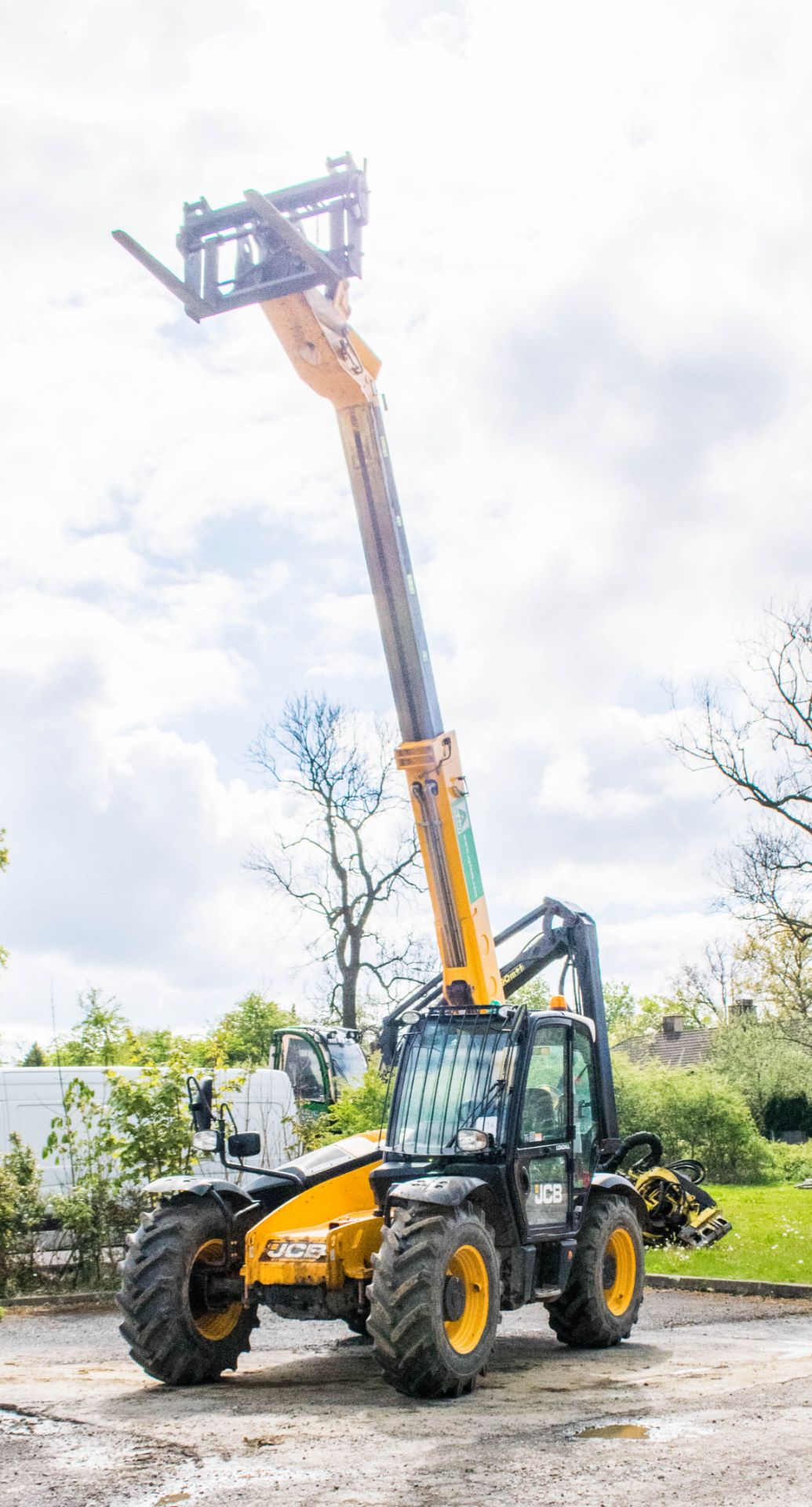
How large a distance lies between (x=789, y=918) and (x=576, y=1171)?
20030 millimetres

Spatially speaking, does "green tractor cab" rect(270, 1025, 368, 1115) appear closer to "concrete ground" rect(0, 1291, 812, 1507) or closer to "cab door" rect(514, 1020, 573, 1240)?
"concrete ground" rect(0, 1291, 812, 1507)

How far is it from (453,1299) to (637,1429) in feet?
4.65

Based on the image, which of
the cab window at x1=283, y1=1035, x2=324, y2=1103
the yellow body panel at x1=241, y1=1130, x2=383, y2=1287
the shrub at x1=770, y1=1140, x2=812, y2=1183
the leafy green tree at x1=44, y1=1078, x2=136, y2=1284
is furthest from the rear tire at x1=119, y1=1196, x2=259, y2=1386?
the shrub at x1=770, y1=1140, x2=812, y2=1183

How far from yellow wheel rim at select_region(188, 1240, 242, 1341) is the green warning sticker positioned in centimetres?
341

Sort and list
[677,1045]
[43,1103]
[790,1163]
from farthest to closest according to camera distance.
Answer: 1. [677,1045]
2. [790,1163]
3. [43,1103]

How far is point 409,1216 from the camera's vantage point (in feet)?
27.9

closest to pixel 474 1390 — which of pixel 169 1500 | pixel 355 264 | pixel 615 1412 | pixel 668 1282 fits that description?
A: pixel 615 1412

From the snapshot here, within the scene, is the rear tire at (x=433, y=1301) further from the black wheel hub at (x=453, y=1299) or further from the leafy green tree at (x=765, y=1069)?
the leafy green tree at (x=765, y=1069)

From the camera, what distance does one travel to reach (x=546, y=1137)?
9914 millimetres

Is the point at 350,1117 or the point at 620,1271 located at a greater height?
the point at 350,1117

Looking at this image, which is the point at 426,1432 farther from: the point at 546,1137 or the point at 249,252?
the point at 249,252

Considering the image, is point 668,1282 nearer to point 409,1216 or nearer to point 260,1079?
point 409,1216

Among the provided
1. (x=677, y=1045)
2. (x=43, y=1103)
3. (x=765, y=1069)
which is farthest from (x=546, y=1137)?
(x=677, y=1045)

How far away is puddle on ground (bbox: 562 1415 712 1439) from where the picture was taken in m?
7.21
